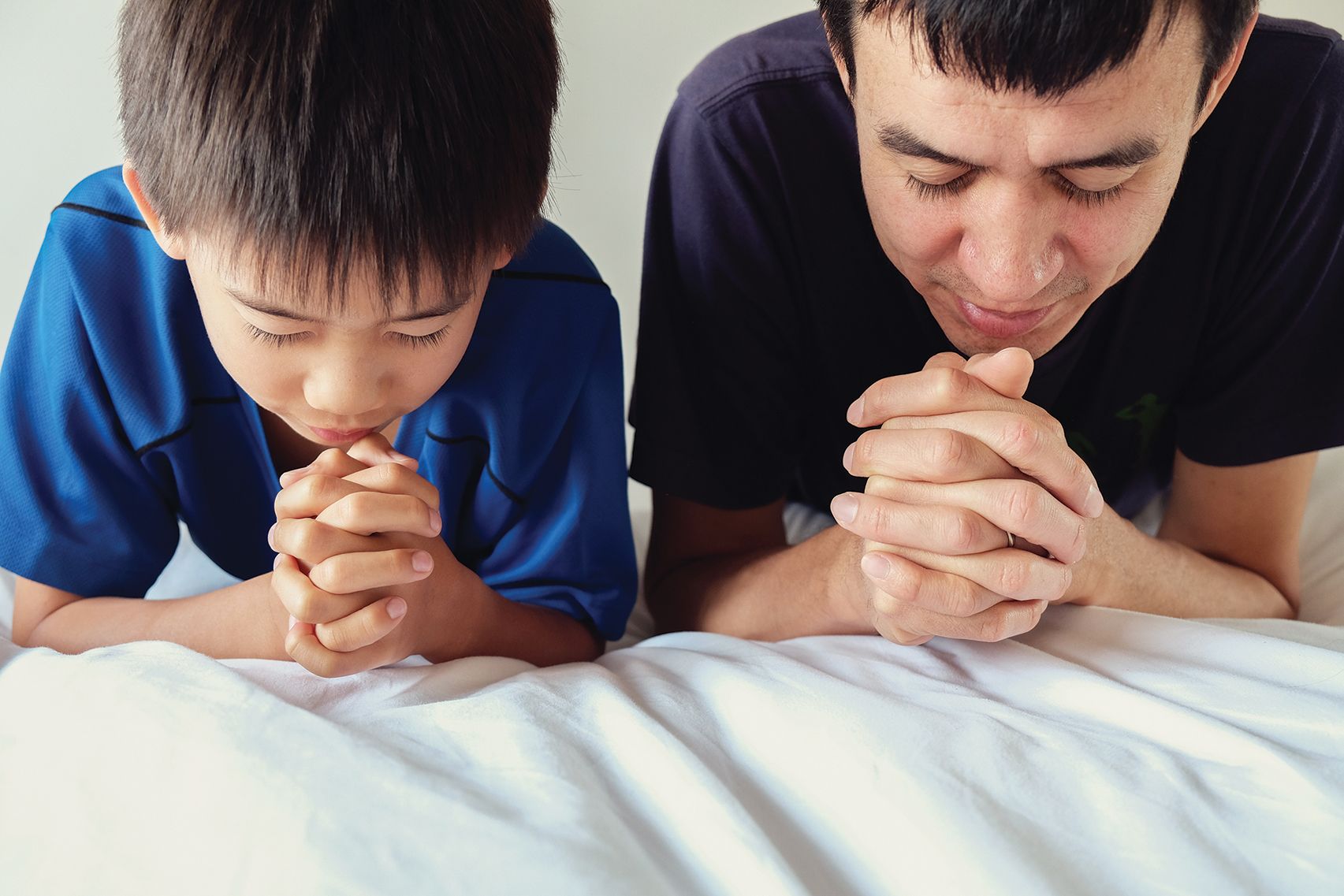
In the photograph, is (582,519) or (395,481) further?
(582,519)

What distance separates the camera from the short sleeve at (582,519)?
1.03 meters

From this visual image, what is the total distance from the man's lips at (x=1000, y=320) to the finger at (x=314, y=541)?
1.63 ft

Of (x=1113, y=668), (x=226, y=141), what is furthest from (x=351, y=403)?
(x=1113, y=668)

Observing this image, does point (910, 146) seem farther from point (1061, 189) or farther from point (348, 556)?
point (348, 556)

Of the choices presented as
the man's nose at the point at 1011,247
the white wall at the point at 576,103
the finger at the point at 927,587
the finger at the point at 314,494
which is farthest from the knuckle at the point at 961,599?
the white wall at the point at 576,103

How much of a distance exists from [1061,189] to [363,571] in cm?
56

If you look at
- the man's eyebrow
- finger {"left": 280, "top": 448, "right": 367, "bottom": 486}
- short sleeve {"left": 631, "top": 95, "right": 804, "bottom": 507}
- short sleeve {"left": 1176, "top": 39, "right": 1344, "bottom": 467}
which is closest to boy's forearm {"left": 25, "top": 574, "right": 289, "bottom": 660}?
finger {"left": 280, "top": 448, "right": 367, "bottom": 486}

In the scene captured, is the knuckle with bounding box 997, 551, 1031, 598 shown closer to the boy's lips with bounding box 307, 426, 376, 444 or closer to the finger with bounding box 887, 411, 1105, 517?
the finger with bounding box 887, 411, 1105, 517

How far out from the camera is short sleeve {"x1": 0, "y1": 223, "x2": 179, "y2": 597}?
94 cm

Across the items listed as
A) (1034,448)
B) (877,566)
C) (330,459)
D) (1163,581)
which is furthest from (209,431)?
(1163,581)

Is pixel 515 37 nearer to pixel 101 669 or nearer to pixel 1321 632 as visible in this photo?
pixel 101 669

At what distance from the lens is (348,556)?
0.81 metres

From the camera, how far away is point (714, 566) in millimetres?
1156

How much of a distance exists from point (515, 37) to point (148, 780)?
20.9 inches
